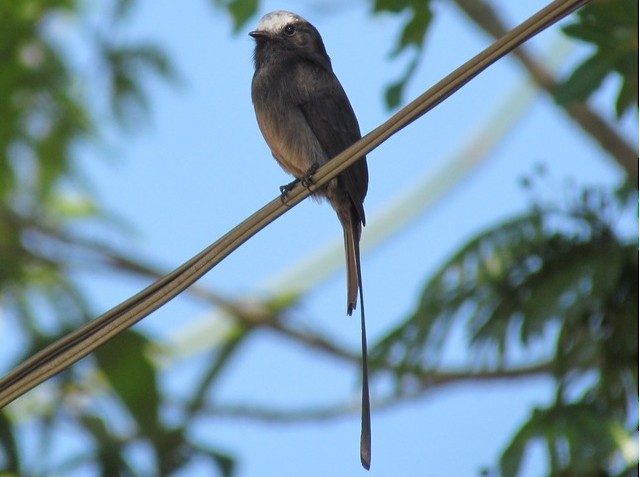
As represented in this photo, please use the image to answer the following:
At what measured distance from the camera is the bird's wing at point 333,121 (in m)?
5.00

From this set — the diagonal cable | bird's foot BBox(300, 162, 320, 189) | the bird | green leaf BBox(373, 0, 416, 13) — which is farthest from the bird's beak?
the diagonal cable

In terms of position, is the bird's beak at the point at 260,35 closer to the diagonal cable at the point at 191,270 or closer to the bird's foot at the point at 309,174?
the bird's foot at the point at 309,174

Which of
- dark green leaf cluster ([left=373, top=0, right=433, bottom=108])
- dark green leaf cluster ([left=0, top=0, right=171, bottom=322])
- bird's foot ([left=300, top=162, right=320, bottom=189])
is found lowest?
bird's foot ([left=300, top=162, right=320, bottom=189])

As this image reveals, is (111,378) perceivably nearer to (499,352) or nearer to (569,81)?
(499,352)

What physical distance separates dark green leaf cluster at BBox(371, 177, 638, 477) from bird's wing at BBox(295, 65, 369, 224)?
130cm

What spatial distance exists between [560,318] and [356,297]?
154cm

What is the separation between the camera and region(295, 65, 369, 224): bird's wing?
5.00 m

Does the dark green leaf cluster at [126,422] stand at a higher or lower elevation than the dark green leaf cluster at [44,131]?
lower

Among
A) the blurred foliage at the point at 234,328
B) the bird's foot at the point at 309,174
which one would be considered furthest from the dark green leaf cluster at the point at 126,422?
the bird's foot at the point at 309,174

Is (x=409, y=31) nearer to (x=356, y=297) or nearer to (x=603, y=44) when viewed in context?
(x=603, y=44)

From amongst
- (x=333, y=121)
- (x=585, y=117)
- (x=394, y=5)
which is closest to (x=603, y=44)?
(x=394, y=5)

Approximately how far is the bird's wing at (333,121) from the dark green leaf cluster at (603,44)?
88cm

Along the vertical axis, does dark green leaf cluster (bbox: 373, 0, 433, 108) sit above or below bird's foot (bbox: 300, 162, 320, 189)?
above

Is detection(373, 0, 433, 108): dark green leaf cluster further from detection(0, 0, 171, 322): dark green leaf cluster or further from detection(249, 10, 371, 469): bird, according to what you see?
detection(0, 0, 171, 322): dark green leaf cluster
